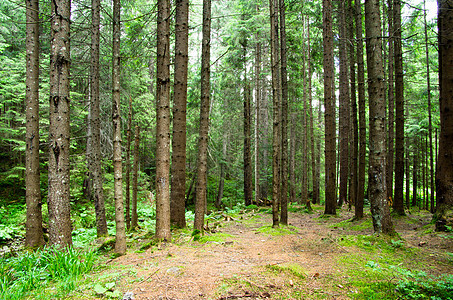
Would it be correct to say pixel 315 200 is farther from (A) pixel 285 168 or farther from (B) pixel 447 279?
(B) pixel 447 279

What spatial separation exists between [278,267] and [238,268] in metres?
0.65

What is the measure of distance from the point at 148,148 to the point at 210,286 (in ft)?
57.7

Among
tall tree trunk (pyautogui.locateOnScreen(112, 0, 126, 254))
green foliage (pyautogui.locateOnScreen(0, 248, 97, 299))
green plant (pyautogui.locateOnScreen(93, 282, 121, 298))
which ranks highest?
tall tree trunk (pyautogui.locateOnScreen(112, 0, 126, 254))

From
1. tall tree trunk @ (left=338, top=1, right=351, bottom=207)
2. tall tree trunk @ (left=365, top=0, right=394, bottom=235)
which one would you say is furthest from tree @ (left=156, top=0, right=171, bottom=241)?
tall tree trunk @ (left=338, top=1, right=351, bottom=207)

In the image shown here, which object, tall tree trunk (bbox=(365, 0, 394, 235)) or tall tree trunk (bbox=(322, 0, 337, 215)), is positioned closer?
tall tree trunk (bbox=(365, 0, 394, 235))

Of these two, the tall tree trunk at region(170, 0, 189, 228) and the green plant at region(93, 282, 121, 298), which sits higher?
the tall tree trunk at region(170, 0, 189, 228)

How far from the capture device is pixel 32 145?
667cm

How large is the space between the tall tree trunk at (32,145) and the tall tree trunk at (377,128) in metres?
8.15

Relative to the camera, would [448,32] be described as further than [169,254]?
Yes

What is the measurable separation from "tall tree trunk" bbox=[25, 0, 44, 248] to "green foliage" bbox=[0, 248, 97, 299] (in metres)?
1.50

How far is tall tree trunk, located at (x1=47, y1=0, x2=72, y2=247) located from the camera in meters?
5.34

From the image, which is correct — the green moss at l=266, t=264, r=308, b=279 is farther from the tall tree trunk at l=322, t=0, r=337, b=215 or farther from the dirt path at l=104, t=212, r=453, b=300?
the tall tree trunk at l=322, t=0, r=337, b=215

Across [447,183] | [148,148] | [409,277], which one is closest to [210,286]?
[409,277]

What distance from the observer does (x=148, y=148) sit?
19781 millimetres
